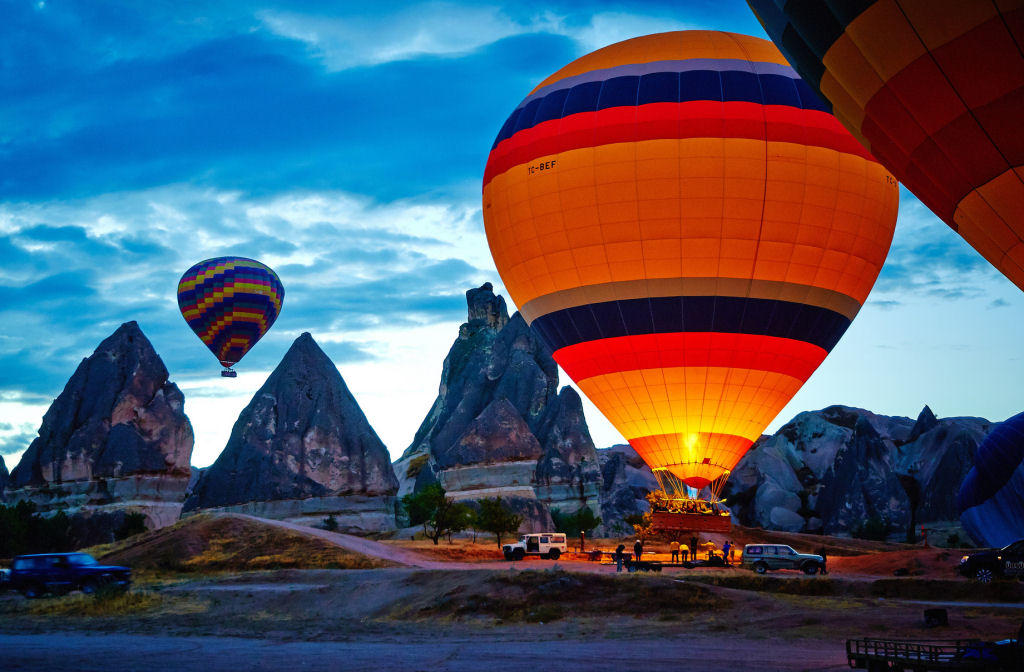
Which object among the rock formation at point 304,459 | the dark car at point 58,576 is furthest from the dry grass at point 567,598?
the rock formation at point 304,459

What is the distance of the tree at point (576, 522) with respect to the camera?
76625 millimetres

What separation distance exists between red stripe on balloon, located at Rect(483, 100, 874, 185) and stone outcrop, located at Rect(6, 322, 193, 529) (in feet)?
183

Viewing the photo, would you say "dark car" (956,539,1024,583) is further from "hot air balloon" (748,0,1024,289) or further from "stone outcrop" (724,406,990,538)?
"stone outcrop" (724,406,990,538)

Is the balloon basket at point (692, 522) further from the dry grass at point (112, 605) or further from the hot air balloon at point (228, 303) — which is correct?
the hot air balloon at point (228, 303)

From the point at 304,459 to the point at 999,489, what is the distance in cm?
5111

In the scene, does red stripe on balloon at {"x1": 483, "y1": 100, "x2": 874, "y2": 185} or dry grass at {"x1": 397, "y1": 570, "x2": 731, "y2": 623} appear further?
red stripe on balloon at {"x1": 483, "y1": 100, "x2": 874, "y2": 185}

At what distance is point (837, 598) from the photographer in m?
24.4

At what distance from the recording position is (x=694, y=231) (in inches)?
1171

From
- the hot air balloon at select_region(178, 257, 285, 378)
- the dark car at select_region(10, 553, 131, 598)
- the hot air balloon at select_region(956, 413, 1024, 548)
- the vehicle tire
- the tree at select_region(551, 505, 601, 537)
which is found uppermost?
the hot air balloon at select_region(178, 257, 285, 378)

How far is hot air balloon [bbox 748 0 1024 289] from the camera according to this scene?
12.5m

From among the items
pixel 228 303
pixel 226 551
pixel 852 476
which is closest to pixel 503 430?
pixel 228 303

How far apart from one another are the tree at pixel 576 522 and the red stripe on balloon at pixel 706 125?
146 feet

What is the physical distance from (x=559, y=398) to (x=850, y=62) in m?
88.9

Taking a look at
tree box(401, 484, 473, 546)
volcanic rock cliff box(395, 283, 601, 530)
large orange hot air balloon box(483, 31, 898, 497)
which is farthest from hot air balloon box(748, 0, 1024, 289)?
volcanic rock cliff box(395, 283, 601, 530)
